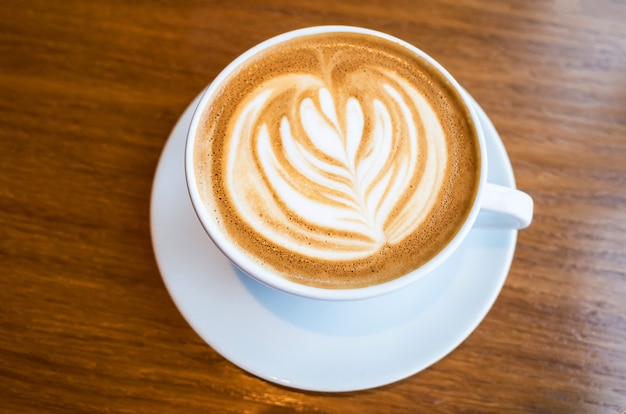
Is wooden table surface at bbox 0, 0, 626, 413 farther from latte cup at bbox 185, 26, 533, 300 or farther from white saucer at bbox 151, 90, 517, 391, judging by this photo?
latte cup at bbox 185, 26, 533, 300

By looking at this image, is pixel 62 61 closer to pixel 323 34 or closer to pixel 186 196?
pixel 186 196

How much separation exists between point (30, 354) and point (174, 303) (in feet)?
1.03

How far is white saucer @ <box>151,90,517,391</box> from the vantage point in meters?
0.99

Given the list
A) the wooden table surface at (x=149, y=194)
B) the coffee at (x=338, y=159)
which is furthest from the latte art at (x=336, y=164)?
the wooden table surface at (x=149, y=194)

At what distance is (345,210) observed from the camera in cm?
99

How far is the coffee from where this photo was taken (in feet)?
3.14

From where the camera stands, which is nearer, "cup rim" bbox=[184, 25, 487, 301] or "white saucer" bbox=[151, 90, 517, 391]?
"cup rim" bbox=[184, 25, 487, 301]

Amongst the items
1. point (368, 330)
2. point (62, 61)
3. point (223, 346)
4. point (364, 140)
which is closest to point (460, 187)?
point (364, 140)

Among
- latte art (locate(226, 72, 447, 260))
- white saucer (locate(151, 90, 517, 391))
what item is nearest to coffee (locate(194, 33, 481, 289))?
latte art (locate(226, 72, 447, 260))

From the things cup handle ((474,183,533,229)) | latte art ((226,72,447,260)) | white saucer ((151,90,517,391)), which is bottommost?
white saucer ((151,90,517,391))

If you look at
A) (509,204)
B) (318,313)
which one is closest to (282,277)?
(318,313)

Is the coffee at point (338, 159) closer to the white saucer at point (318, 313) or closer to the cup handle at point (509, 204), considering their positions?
the cup handle at point (509, 204)

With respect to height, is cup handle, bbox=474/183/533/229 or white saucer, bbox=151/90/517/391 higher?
cup handle, bbox=474/183/533/229

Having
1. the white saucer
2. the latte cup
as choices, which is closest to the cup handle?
the latte cup
